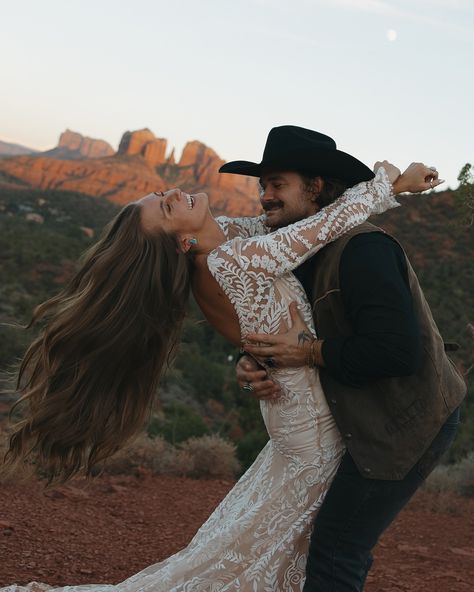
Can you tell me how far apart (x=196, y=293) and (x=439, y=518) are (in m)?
5.50

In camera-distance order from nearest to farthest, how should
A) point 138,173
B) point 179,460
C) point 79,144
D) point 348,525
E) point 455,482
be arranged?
point 348,525, point 179,460, point 455,482, point 138,173, point 79,144

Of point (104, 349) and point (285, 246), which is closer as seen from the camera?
point (285, 246)

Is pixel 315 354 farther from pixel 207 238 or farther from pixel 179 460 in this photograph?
pixel 179 460

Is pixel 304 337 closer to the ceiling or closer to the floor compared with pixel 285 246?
closer to the floor

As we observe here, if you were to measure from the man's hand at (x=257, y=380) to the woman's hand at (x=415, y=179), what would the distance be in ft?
2.59

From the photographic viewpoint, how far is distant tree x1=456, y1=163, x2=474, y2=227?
827 centimetres

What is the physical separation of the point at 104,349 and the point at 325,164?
3.14ft

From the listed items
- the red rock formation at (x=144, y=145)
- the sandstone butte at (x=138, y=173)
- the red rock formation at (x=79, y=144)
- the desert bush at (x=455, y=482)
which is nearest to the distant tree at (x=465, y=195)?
the desert bush at (x=455, y=482)

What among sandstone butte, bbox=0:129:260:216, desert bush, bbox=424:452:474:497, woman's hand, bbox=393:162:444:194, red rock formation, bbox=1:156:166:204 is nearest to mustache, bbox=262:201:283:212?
woman's hand, bbox=393:162:444:194

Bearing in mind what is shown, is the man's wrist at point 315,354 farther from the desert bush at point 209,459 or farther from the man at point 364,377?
the desert bush at point 209,459

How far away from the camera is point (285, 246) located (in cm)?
246

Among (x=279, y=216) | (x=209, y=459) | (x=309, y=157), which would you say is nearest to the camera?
(x=309, y=157)

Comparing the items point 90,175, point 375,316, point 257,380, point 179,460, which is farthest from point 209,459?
point 90,175

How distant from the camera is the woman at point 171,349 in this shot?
100 inches
